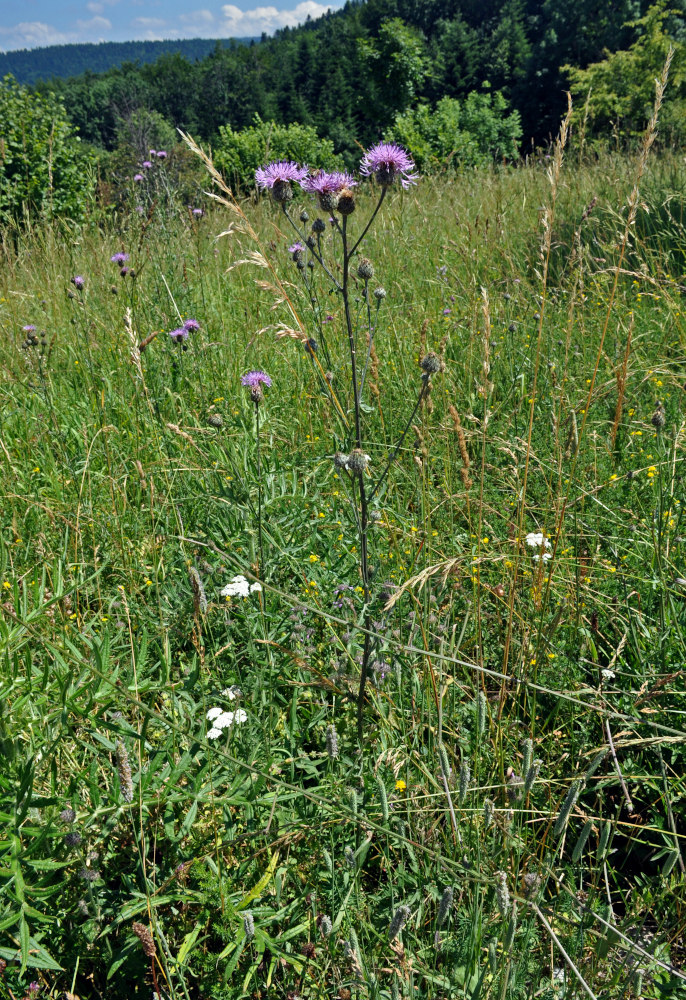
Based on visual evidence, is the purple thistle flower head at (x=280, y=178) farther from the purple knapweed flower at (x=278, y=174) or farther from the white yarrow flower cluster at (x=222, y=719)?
the white yarrow flower cluster at (x=222, y=719)

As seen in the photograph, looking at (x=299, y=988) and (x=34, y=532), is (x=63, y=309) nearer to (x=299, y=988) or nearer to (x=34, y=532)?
(x=34, y=532)

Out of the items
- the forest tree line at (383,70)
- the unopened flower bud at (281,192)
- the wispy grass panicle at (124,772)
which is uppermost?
the forest tree line at (383,70)

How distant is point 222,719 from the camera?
50.9 inches

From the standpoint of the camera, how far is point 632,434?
232 centimetres

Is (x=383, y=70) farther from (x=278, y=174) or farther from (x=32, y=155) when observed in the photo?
(x=278, y=174)

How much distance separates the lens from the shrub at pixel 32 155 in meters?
7.47

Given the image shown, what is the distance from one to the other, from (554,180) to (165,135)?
4351cm

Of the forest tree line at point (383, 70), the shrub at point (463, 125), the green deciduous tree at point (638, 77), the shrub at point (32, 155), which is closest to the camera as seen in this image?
the shrub at point (32, 155)

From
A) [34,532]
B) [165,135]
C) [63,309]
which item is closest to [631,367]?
[34,532]

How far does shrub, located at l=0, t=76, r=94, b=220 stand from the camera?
294 inches

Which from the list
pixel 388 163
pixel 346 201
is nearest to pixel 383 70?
pixel 388 163

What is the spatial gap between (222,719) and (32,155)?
8896mm

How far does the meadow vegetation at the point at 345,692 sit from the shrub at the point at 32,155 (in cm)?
592

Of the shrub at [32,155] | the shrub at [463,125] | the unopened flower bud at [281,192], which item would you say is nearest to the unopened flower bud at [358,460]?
the unopened flower bud at [281,192]
